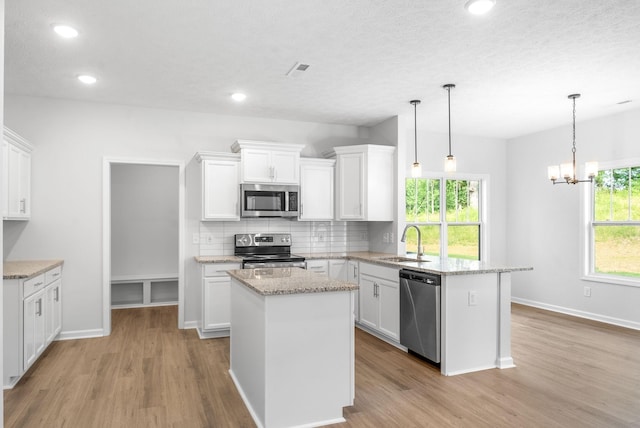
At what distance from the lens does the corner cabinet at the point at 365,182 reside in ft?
17.6

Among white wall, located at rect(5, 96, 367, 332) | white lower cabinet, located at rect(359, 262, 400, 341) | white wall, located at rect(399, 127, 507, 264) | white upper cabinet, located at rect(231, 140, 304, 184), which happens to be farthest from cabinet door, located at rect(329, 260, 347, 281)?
white wall, located at rect(399, 127, 507, 264)

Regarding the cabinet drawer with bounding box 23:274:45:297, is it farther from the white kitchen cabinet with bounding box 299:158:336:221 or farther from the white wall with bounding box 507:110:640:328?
the white wall with bounding box 507:110:640:328

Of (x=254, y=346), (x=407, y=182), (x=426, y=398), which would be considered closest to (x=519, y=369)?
(x=426, y=398)

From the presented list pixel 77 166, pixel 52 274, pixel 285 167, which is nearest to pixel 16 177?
pixel 77 166

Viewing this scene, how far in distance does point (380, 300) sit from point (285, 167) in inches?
76.8

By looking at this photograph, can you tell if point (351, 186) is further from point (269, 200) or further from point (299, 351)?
point (299, 351)

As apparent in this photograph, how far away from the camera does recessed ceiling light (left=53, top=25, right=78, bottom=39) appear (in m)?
2.94

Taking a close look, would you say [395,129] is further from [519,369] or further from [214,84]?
Answer: [519,369]

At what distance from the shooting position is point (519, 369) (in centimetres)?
370

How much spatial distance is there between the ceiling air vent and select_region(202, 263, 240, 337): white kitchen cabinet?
2.20m

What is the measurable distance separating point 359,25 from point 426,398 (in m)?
2.70

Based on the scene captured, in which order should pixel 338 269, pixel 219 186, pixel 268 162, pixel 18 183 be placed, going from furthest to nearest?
pixel 338 269, pixel 268 162, pixel 219 186, pixel 18 183

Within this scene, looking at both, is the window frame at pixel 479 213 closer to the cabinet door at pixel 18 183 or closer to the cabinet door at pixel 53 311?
the cabinet door at pixel 53 311

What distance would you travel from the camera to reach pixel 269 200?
514 centimetres
